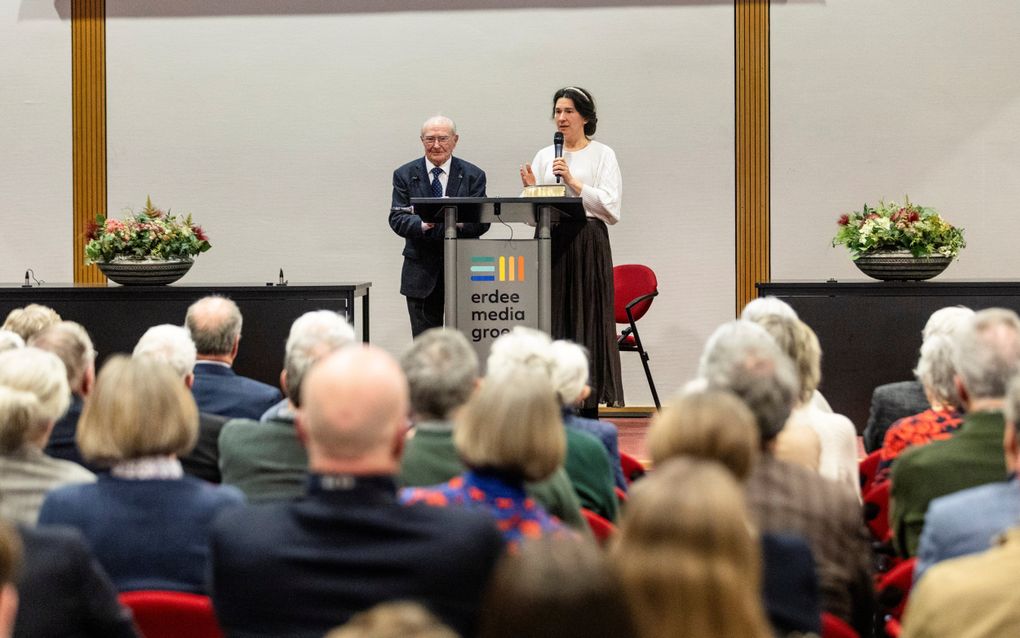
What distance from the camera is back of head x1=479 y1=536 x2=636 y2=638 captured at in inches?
→ 52.4

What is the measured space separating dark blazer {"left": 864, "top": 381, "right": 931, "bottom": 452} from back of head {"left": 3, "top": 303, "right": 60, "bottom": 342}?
9.68 ft

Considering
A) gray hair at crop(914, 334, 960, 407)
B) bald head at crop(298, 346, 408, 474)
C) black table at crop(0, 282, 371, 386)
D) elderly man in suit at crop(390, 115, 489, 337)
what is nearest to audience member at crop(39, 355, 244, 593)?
bald head at crop(298, 346, 408, 474)

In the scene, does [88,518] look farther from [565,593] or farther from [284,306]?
[284,306]

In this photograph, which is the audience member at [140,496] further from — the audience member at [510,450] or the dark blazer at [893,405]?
the dark blazer at [893,405]

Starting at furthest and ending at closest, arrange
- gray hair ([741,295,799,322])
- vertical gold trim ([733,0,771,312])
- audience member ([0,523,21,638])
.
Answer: vertical gold trim ([733,0,771,312])
gray hair ([741,295,799,322])
audience member ([0,523,21,638])

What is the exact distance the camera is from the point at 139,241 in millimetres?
6586

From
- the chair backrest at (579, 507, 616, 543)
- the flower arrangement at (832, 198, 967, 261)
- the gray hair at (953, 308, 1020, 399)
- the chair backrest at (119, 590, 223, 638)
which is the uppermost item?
the flower arrangement at (832, 198, 967, 261)

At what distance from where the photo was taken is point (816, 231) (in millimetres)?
8297

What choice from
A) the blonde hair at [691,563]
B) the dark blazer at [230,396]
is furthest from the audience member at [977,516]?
the dark blazer at [230,396]

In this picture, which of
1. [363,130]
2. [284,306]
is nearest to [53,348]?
[284,306]

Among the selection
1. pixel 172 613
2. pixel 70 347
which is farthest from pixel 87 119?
pixel 172 613

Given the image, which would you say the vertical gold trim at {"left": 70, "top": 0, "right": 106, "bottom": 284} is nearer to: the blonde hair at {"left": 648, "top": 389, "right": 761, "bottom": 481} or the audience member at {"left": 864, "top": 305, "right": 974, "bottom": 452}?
the audience member at {"left": 864, "top": 305, "right": 974, "bottom": 452}

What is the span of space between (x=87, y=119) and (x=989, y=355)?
23.5 ft

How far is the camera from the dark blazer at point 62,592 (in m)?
1.89
